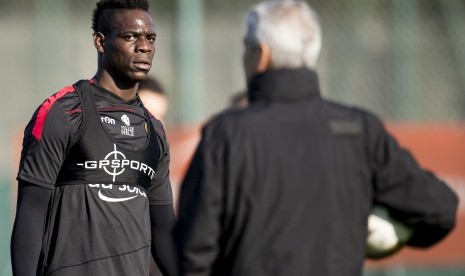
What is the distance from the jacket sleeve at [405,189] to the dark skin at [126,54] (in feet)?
5.95

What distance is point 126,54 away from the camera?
5367 mm

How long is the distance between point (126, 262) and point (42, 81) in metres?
6.75

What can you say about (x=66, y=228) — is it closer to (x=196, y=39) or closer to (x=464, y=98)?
(x=196, y=39)

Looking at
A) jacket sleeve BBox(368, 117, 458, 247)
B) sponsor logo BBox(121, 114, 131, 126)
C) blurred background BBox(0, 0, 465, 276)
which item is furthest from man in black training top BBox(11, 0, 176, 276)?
blurred background BBox(0, 0, 465, 276)

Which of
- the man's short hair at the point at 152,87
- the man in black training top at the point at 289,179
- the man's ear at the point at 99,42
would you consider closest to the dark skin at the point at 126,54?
the man's ear at the point at 99,42

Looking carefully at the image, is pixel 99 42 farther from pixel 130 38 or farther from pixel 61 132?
pixel 61 132

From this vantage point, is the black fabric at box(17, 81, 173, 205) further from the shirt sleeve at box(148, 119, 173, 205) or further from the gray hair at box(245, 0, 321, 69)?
the gray hair at box(245, 0, 321, 69)

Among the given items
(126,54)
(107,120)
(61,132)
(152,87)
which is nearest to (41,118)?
(61,132)

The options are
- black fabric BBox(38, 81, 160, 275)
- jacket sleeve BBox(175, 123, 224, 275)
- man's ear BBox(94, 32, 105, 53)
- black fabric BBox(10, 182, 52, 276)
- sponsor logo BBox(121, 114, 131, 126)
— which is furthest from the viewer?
man's ear BBox(94, 32, 105, 53)

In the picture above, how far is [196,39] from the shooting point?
11664mm

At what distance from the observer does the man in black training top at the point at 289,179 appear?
3.71 metres

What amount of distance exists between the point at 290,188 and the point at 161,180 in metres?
1.93

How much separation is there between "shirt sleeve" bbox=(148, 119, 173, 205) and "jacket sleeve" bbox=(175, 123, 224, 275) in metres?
1.81

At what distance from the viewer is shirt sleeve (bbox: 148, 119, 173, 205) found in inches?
219
